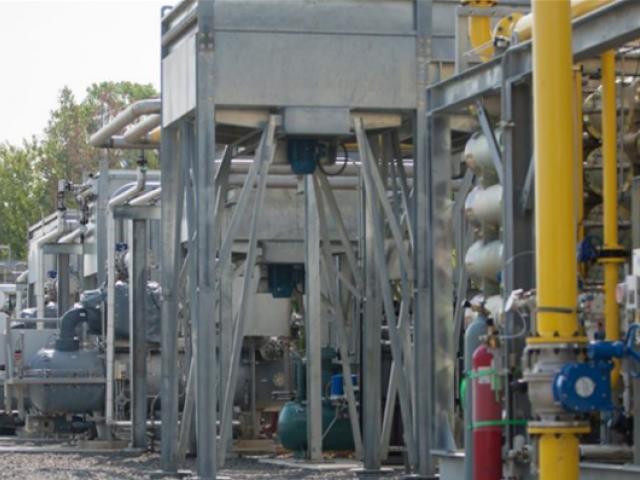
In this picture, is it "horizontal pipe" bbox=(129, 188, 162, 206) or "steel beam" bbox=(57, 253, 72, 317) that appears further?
"steel beam" bbox=(57, 253, 72, 317)

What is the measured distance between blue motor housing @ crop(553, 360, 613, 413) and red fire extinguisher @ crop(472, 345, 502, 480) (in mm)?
2018

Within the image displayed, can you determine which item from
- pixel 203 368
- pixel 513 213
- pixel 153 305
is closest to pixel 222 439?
pixel 203 368

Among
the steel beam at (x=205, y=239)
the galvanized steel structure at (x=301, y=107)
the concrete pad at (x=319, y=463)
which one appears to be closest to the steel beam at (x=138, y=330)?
the concrete pad at (x=319, y=463)

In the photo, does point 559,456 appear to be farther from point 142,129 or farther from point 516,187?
point 142,129

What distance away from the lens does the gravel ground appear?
792 inches

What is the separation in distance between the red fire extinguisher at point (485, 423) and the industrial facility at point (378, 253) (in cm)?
2

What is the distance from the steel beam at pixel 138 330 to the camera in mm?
25766

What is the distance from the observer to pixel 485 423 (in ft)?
40.8

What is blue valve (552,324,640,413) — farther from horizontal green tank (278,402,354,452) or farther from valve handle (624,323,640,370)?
horizontal green tank (278,402,354,452)

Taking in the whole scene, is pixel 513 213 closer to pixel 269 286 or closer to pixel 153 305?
pixel 269 286

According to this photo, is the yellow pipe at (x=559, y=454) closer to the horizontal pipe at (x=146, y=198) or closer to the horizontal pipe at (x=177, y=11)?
the horizontal pipe at (x=177, y=11)

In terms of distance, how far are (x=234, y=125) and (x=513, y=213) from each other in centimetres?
597

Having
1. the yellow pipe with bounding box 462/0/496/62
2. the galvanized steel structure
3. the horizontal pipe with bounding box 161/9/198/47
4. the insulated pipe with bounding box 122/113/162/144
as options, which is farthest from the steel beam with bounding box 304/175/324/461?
the yellow pipe with bounding box 462/0/496/62

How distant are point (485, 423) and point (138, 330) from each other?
13999 millimetres
